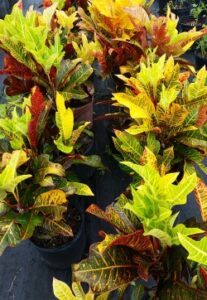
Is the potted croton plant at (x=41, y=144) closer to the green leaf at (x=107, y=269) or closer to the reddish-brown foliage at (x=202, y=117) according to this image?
the green leaf at (x=107, y=269)

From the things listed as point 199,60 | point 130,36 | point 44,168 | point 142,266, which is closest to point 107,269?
point 142,266

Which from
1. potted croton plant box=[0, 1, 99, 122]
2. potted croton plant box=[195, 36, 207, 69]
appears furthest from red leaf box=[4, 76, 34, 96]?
potted croton plant box=[195, 36, 207, 69]

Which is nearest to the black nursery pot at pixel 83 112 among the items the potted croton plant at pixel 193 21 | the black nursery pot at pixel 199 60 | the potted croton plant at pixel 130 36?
the potted croton plant at pixel 130 36

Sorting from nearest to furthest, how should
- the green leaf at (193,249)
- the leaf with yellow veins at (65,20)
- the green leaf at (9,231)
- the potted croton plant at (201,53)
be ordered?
the green leaf at (193,249) < the green leaf at (9,231) < the leaf with yellow veins at (65,20) < the potted croton plant at (201,53)

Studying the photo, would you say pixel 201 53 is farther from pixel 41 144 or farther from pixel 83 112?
pixel 41 144

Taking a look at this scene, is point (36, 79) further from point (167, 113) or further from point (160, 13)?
point (160, 13)

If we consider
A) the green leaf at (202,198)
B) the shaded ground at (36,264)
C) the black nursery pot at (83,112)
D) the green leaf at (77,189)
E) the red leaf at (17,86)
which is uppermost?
the red leaf at (17,86)

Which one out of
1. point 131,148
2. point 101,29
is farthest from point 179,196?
point 101,29
